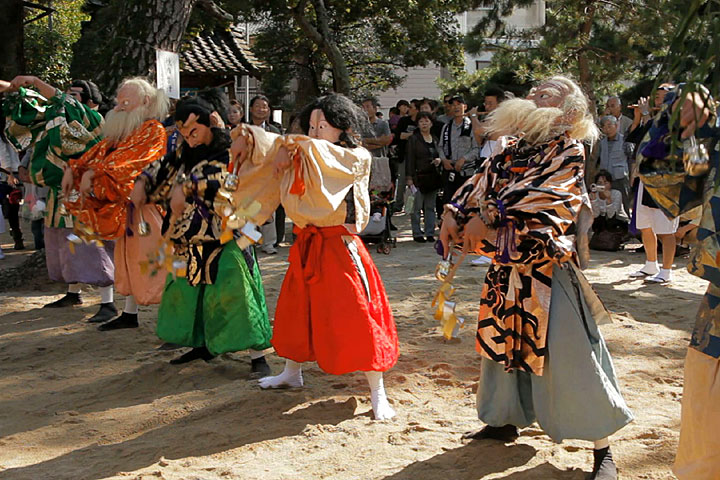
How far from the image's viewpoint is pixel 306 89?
74.0ft

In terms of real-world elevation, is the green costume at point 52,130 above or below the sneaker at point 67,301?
above

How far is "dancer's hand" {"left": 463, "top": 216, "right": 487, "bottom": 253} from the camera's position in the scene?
12.0 feet

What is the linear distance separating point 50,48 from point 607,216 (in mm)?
17468

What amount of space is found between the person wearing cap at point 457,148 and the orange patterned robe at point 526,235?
20.4ft

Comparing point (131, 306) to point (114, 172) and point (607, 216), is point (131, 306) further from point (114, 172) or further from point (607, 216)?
point (607, 216)

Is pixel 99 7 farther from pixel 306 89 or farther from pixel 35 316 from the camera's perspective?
pixel 35 316

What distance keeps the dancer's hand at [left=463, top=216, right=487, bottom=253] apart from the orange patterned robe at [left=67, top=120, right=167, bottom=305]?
294 cm

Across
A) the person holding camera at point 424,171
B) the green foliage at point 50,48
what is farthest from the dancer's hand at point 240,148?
the green foliage at point 50,48

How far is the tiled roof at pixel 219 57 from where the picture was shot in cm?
1881

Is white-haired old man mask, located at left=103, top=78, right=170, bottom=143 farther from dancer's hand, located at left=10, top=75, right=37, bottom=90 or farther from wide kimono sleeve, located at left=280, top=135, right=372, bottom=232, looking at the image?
wide kimono sleeve, located at left=280, top=135, right=372, bottom=232

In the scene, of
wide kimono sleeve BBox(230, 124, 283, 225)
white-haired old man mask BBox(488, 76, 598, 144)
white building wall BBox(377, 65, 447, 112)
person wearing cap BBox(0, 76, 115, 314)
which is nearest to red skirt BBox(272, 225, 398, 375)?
wide kimono sleeve BBox(230, 124, 283, 225)

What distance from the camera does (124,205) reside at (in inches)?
244

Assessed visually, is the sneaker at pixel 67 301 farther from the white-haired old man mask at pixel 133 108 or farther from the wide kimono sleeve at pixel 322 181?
the wide kimono sleeve at pixel 322 181

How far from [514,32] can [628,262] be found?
693cm
